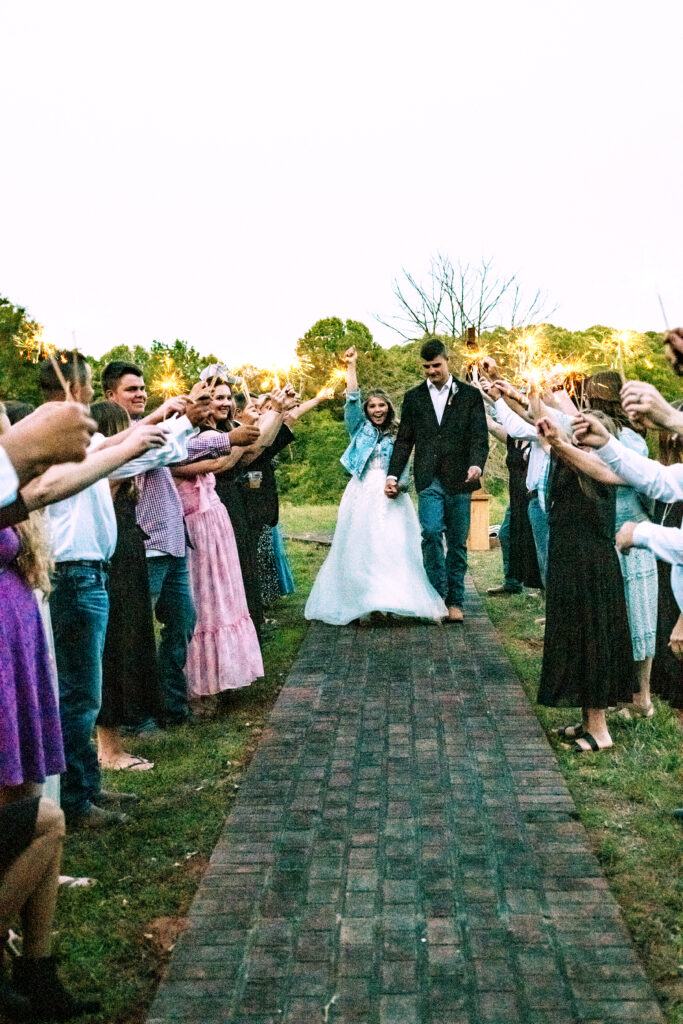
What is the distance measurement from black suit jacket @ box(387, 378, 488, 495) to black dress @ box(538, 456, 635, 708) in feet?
14.0

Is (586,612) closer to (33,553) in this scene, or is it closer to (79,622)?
(79,622)

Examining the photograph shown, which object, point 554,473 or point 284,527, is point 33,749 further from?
point 284,527

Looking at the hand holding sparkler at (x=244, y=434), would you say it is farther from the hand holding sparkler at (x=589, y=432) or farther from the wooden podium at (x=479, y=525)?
the wooden podium at (x=479, y=525)

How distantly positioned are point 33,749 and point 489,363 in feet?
11.9

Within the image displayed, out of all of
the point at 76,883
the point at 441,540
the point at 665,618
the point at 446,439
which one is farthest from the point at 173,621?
the point at 446,439

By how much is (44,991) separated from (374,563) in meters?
7.24

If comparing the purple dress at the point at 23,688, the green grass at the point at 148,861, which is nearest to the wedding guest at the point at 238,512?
the green grass at the point at 148,861

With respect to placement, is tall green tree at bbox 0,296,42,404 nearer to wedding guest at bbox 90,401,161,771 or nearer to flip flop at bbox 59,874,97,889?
wedding guest at bbox 90,401,161,771

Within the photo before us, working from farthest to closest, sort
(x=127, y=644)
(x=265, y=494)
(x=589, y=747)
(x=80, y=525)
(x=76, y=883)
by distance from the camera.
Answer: (x=265, y=494), (x=589, y=747), (x=127, y=644), (x=80, y=525), (x=76, y=883)

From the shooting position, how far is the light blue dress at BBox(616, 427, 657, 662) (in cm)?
638

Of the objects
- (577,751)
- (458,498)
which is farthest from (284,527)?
(577,751)

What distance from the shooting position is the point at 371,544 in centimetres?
1028

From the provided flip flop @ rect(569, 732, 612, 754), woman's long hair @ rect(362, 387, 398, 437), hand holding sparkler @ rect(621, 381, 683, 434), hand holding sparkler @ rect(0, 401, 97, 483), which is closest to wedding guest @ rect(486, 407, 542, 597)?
woman's long hair @ rect(362, 387, 398, 437)

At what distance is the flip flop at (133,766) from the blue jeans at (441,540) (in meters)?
4.95
